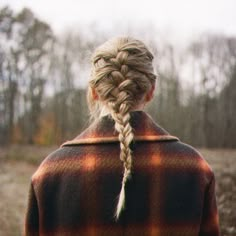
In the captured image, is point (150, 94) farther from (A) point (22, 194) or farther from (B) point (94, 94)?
(A) point (22, 194)

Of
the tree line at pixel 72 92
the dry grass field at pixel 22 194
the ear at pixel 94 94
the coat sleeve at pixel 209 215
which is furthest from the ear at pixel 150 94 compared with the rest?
the tree line at pixel 72 92

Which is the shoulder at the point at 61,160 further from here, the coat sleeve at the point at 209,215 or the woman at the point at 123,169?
the coat sleeve at the point at 209,215

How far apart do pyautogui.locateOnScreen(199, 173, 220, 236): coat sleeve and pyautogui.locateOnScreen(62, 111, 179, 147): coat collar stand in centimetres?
27

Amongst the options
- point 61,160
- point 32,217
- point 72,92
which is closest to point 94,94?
point 61,160

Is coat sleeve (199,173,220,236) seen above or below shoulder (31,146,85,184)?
below

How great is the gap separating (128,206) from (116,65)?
51 centimetres

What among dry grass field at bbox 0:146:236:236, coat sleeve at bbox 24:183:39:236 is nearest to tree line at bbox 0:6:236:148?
dry grass field at bbox 0:146:236:236

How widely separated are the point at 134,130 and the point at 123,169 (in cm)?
15

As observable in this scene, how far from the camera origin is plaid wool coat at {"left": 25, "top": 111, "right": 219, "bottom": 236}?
195 cm

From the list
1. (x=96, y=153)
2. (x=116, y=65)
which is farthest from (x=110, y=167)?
(x=116, y=65)

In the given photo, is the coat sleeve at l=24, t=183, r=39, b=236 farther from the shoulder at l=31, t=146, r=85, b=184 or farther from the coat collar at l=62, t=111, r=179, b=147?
the coat collar at l=62, t=111, r=179, b=147

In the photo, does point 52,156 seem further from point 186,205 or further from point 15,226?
point 15,226

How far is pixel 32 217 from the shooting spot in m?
2.09

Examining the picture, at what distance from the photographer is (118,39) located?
6.42ft
